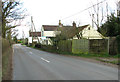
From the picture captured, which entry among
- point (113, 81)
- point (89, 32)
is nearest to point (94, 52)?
point (113, 81)

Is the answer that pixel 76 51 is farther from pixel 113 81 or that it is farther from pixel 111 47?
pixel 113 81

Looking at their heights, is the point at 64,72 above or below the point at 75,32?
below

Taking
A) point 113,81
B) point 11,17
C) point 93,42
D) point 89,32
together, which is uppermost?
point 11,17

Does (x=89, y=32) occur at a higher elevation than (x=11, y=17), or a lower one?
lower

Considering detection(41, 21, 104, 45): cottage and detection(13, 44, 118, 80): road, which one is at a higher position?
detection(41, 21, 104, 45): cottage

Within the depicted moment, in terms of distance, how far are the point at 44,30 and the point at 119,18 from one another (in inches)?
1417

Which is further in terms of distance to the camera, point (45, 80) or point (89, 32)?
point (89, 32)

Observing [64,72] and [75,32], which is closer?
[64,72]

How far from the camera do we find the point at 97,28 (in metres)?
39.5

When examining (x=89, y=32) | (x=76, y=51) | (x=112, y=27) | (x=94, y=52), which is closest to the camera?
(x=94, y=52)

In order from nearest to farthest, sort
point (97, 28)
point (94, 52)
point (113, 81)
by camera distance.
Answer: point (113, 81), point (94, 52), point (97, 28)

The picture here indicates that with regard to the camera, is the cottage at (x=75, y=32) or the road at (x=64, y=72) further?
the cottage at (x=75, y=32)

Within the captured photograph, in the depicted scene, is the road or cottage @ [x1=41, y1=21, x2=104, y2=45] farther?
cottage @ [x1=41, y1=21, x2=104, y2=45]

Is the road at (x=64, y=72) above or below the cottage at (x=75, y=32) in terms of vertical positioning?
below
